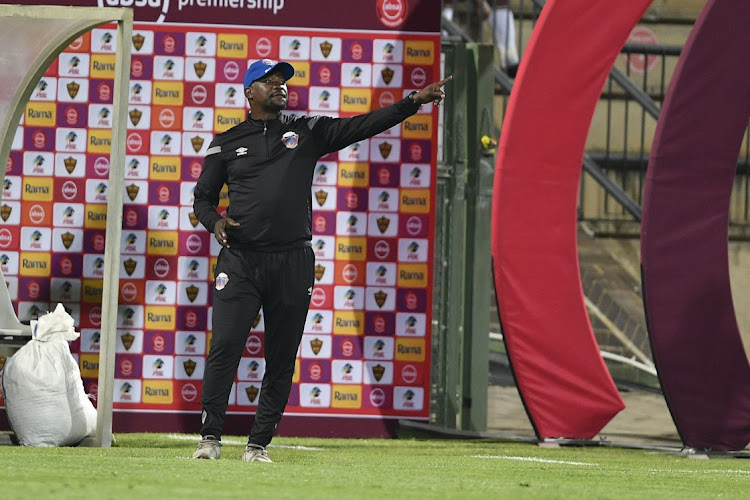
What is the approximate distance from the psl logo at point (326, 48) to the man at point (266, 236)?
2232 mm

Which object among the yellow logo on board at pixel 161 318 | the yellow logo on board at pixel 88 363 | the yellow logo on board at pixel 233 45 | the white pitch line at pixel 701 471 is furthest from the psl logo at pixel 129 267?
the white pitch line at pixel 701 471

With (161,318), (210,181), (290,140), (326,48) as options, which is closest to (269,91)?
(290,140)

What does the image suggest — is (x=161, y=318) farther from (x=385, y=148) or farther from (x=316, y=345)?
(x=385, y=148)

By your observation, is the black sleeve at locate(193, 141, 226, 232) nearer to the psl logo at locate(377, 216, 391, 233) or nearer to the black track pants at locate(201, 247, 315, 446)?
the black track pants at locate(201, 247, 315, 446)

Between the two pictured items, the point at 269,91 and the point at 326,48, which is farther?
the point at 326,48

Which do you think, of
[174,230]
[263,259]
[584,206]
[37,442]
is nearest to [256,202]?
[263,259]

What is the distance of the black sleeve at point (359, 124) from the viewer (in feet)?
20.1

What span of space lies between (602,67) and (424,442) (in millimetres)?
2351

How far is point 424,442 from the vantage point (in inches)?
334

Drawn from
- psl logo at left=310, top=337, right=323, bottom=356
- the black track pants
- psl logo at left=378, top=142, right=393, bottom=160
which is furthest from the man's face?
psl logo at left=310, top=337, right=323, bottom=356

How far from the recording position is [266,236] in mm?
6199

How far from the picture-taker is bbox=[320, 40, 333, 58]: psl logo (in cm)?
859

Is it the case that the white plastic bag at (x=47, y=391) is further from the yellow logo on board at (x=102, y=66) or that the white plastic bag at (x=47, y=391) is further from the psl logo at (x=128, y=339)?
the yellow logo on board at (x=102, y=66)

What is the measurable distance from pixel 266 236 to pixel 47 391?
5.23ft
